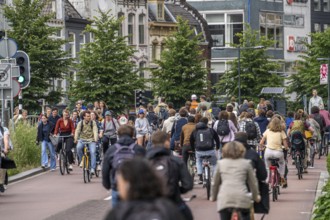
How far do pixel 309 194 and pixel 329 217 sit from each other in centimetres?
1124

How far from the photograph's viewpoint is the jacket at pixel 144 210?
7324 millimetres

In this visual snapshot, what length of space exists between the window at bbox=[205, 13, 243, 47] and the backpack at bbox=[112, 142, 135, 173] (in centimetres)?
8153

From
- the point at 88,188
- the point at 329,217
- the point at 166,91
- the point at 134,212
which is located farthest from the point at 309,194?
the point at 166,91

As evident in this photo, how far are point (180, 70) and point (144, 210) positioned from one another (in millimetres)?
64174

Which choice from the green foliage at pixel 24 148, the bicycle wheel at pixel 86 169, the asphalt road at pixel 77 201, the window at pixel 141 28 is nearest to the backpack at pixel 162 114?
the green foliage at pixel 24 148

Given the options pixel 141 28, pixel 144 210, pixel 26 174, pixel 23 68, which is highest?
pixel 141 28

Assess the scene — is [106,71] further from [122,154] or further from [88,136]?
[122,154]

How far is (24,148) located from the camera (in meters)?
32.7

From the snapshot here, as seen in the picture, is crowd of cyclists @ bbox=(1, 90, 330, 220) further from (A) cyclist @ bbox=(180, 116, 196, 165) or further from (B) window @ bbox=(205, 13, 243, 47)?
(B) window @ bbox=(205, 13, 243, 47)

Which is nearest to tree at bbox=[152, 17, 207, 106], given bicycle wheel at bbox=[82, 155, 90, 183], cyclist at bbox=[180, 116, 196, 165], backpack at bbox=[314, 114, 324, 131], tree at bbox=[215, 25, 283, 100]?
tree at bbox=[215, 25, 283, 100]

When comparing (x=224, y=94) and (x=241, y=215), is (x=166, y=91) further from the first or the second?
(x=241, y=215)

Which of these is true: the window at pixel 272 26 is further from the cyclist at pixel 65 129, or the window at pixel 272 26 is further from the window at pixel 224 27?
the cyclist at pixel 65 129

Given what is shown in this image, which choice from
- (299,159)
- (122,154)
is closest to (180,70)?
(299,159)

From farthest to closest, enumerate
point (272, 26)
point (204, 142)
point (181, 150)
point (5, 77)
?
point (272, 26)
point (5, 77)
point (181, 150)
point (204, 142)
